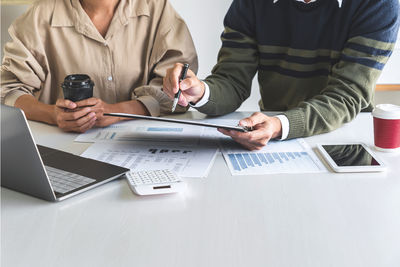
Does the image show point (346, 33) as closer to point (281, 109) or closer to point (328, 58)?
point (328, 58)

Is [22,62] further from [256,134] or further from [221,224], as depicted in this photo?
[221,224]

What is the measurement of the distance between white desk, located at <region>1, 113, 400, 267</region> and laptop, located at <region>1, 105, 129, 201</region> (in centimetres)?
2

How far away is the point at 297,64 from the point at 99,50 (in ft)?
2.28

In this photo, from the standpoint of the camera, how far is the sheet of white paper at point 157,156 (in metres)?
1.03

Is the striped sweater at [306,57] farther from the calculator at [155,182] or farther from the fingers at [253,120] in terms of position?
the calculator at [155,182]

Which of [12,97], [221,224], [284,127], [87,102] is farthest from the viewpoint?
[12,97]

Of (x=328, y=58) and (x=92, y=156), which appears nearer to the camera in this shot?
(x=92, y=156)

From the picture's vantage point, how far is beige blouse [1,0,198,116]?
153cm

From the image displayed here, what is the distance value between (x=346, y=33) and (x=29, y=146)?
3.42ft

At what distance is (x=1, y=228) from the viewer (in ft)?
2.60

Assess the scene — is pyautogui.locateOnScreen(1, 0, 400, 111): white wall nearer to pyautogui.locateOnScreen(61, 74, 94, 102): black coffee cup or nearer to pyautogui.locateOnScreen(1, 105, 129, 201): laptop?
pyautogui.locateOnScreen(61, 74, 94, 102): black coffee cup

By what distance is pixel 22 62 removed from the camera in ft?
4.95

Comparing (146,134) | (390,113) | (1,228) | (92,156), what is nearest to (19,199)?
(1,228)

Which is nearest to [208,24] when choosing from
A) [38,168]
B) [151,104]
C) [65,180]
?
[151,104]
